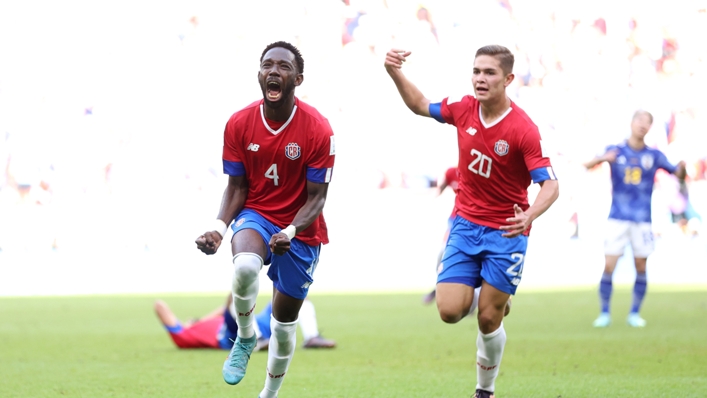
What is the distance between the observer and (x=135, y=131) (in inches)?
998

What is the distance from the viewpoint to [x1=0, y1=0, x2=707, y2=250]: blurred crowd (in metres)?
24.7

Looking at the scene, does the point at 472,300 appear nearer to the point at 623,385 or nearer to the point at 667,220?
the point at 623,385

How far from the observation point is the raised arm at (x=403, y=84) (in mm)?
6176

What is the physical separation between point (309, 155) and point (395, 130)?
779 inches

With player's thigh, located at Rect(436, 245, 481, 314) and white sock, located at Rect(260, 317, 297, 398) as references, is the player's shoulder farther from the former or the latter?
white sock, located at Rect(260, 317, 297, 398)

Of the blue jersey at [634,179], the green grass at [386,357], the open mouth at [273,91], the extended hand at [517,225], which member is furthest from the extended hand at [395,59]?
the blue jersey at [634,179]

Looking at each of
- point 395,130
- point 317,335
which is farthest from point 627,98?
point 317,335

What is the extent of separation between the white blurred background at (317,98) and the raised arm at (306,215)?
1756 cm

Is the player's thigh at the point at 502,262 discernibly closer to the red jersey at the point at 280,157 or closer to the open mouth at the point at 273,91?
the red jersey at the point at 280,157

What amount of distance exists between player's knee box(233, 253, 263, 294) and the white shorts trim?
24.1ft

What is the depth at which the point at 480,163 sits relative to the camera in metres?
6.08

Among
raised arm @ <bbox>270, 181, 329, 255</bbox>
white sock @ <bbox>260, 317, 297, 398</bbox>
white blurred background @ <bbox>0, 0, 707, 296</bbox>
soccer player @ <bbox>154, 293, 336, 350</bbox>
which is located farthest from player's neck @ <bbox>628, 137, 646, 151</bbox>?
white blurred background @ <bbox>0, 0, 707, 296</bbox>

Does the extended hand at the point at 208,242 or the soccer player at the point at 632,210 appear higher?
the extended hand at the point at 208,242

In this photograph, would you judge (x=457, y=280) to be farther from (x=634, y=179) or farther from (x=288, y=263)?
(x=634, y=179)
